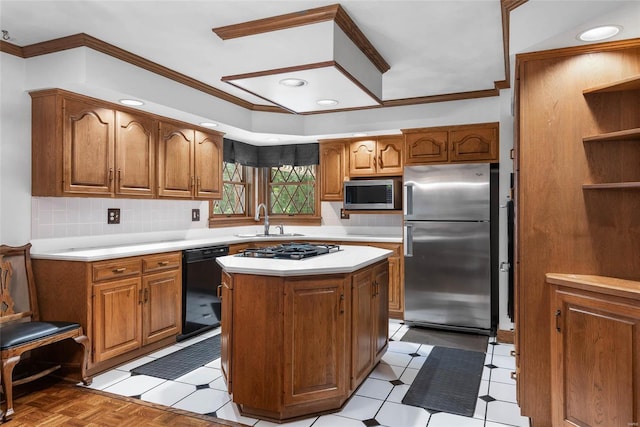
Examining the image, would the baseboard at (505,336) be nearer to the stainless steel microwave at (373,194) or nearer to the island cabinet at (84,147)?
the stainless steel microwave at (373,194)

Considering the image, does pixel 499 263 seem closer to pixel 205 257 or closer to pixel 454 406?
pixel 454 406

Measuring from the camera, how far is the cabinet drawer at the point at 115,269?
3.07 metres

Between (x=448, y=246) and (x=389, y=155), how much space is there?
1305 mm

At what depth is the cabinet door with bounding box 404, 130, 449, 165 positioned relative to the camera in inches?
175

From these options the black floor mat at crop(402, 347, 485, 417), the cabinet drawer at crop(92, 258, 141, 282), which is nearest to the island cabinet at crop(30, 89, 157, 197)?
the cabinet drawer at crop(92, 258, 141, 282)

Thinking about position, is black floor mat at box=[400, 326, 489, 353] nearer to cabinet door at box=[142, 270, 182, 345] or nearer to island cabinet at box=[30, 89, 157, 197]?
cabinet door at box=[142, 270, 182, 345]

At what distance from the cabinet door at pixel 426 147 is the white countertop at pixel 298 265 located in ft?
6.13

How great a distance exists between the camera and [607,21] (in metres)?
2.01

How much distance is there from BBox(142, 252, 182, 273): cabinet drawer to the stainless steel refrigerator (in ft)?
7.65

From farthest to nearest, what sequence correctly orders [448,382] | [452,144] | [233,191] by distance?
[233,191] < [452,144] < [448,382]

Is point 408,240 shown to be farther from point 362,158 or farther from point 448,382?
point 448,382

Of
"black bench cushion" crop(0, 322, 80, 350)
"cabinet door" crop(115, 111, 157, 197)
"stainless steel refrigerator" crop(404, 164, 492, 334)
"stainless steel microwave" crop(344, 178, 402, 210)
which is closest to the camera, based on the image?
"black bench cushion" crop(0, 322, 80, 350)

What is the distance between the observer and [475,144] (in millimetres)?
4301

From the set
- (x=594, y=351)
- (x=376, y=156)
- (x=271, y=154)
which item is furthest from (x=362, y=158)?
(x=594, y=351)
